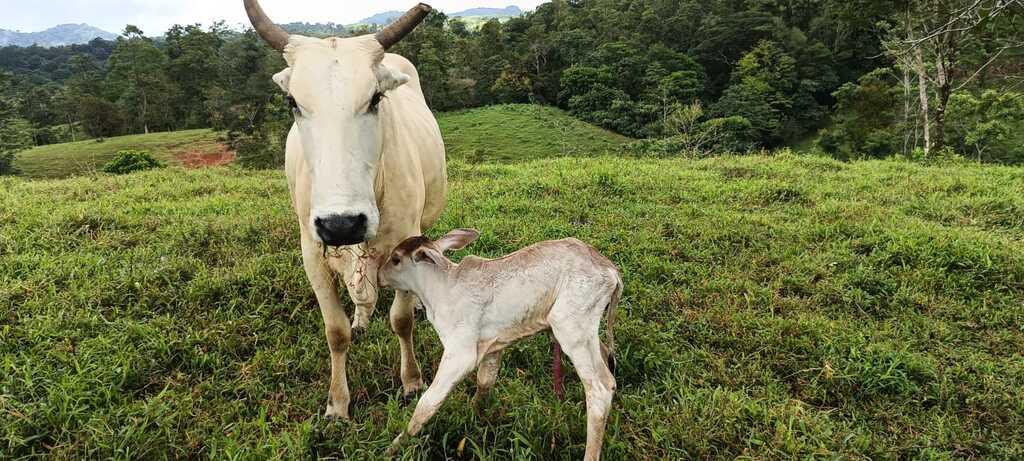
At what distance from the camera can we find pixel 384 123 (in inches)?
103

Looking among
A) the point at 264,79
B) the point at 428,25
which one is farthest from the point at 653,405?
the point at 428,25

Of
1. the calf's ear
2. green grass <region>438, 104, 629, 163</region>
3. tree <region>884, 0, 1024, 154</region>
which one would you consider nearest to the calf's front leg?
the calf's ear

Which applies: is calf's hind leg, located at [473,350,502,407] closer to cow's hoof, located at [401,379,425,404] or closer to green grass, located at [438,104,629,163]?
cow's hoof, located at [401,379,425,404]

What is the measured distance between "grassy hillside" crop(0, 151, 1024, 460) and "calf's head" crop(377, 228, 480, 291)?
0.63 metres

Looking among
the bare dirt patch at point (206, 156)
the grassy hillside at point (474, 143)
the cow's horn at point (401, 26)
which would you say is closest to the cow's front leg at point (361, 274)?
the cow's horn at point (401, 26)

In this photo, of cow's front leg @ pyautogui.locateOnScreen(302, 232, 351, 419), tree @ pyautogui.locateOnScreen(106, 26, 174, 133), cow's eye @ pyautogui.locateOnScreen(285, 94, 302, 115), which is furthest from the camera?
tree @ pyautogui.locateOnScreen(106, 26, 174, 133)

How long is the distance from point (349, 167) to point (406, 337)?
1331 millimetres

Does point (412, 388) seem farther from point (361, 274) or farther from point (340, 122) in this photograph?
point (340, 122)

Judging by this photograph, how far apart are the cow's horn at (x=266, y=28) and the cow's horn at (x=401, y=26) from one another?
42 centimetres

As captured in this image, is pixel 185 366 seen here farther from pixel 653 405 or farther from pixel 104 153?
pixel 104 153

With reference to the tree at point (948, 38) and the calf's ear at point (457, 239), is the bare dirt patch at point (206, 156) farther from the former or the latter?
Answer: the calf's ear at point (457, 239)

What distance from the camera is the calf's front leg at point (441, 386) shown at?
2.36 m

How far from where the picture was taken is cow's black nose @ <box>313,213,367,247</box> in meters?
1.96

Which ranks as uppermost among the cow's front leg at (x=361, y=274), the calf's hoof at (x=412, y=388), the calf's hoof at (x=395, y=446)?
the cow's front leg at (x=361, y=274)
